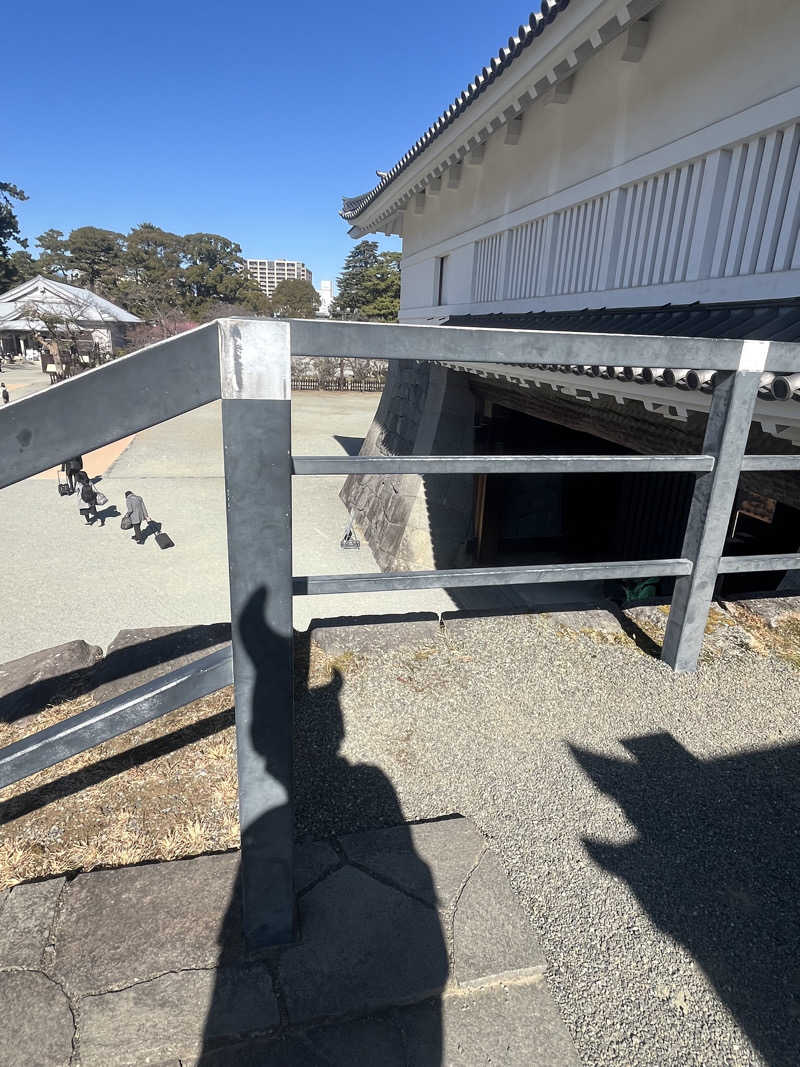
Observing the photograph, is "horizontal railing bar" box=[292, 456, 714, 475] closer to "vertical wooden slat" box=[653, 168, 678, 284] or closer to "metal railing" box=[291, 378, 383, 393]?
"vertical wooden slat" box=[653, 168, 678, 284]

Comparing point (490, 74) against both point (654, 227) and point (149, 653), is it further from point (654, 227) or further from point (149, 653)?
point (149, 653)

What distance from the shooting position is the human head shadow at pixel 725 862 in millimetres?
1290

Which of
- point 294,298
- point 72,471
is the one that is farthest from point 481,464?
point 294,298

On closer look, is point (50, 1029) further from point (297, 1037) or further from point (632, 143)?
point (632, 143)

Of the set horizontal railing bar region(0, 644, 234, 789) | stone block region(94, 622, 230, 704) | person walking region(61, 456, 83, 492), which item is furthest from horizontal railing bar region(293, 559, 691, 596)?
person walking region(61, 456, 83, 492)

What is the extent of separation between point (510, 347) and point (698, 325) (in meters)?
2.69

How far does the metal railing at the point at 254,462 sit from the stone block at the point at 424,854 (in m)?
0.29

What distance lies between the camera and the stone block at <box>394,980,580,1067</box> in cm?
114

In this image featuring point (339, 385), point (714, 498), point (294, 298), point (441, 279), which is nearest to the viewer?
point (714, 498)

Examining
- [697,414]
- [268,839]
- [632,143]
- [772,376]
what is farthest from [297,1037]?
[632,143]

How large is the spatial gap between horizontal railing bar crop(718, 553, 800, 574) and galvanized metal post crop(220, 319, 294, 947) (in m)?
1.70

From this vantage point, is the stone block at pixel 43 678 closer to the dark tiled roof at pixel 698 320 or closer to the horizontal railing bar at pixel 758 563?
the dark tiled roof at pixel 698 320

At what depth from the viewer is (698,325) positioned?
3.54 m

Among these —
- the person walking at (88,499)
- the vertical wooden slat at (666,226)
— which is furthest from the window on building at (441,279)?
the person walking at (88,499)
